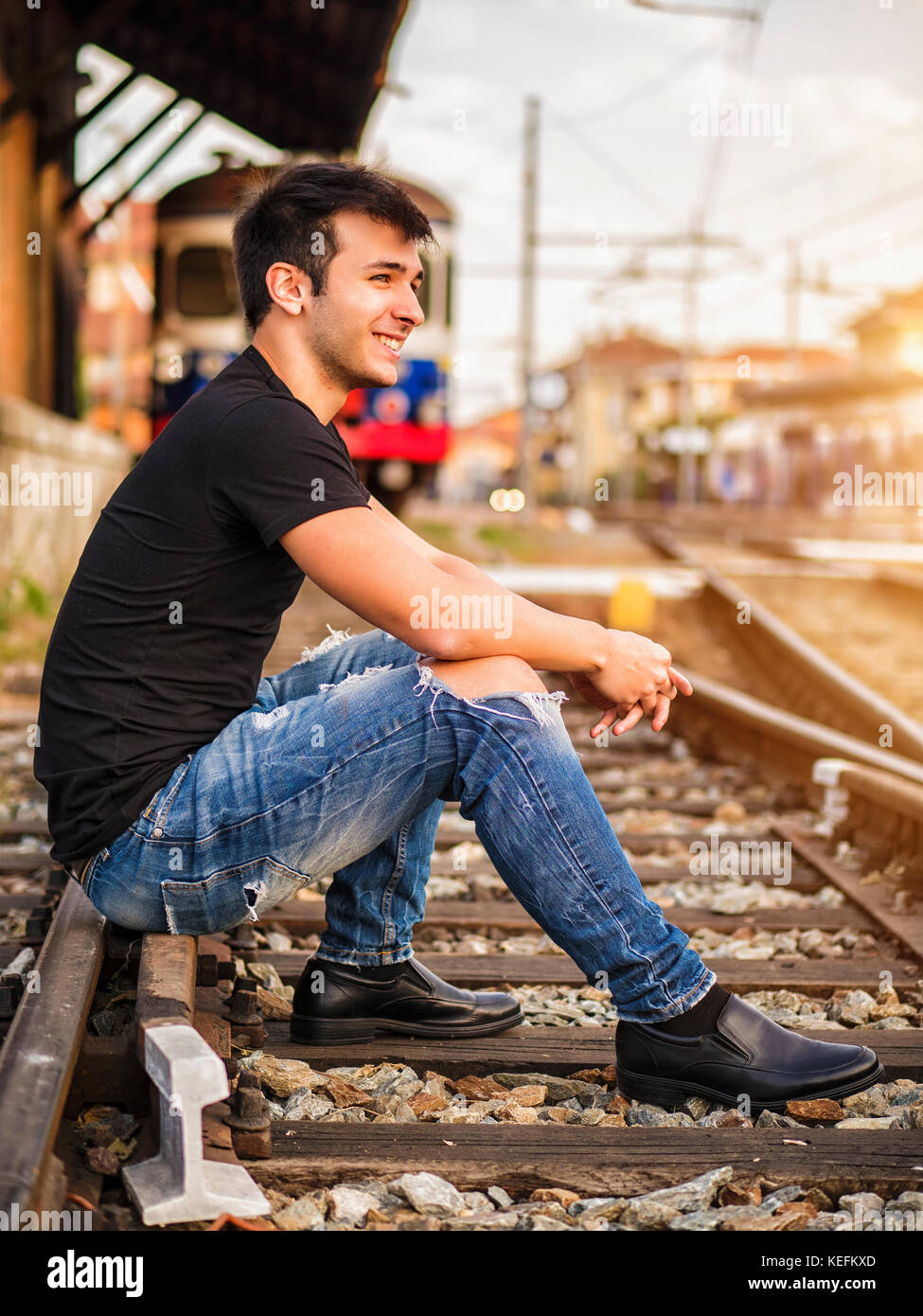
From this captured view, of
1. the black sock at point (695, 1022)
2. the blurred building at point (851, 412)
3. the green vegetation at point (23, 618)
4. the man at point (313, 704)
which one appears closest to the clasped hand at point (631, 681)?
the man at point (313, 704)

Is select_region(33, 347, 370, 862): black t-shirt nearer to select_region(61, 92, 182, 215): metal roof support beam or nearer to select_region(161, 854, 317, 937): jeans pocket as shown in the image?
select_region(161, 854, 317, 937): jeans pocket

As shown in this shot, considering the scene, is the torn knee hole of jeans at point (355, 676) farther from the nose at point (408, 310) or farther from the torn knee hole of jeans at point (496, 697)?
the nose at point (408, 310)

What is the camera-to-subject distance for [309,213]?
2.45 m

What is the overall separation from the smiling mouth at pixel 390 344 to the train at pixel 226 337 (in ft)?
35.8

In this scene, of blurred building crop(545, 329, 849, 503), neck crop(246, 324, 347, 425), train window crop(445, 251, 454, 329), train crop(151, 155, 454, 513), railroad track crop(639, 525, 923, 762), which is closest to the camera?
neck crop(246, 324, 347, 425)

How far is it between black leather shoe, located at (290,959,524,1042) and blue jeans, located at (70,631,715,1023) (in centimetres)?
34

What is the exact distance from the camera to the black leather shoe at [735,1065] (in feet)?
7.77

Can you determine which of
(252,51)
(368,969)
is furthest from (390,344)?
(252,51)

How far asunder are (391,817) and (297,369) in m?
0.81

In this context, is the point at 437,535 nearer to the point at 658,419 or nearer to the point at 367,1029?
the point at 367,1029

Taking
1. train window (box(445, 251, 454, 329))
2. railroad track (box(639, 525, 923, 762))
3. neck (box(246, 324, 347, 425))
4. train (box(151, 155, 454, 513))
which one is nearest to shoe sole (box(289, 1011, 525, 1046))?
neck (box(246, 324, 347, 425))

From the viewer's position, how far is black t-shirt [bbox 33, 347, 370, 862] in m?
2.24

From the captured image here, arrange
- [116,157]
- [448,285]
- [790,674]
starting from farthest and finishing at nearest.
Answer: [448,285] < [116,157] < [790,674]
